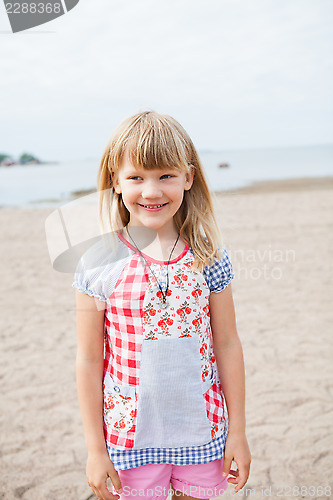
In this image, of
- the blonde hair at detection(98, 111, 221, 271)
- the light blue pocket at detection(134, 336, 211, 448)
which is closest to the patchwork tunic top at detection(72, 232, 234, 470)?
the light blue pocket at detection(134, 336, 211, 448)

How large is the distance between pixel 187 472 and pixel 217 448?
0.44 feet

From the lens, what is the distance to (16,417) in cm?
325

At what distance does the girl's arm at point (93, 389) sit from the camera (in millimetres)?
1388

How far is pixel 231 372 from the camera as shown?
149 cm

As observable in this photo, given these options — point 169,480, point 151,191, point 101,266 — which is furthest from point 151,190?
point 169,480

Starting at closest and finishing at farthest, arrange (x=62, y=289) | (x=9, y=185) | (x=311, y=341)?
(x=311, y=341), (x=62, y=289), (x=9, y=185)

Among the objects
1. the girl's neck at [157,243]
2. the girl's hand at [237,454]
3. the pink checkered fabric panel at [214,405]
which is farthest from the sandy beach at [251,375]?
the girl's hand at [237,454]

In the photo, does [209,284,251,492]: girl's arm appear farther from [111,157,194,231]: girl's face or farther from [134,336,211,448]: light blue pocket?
[111,157,194,231]: girl's face

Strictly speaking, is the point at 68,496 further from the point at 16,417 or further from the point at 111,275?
the point at 111,275

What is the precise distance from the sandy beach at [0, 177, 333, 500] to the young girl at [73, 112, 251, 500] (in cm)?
31

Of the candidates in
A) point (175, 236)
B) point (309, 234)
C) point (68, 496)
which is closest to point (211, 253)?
point (175, 236)

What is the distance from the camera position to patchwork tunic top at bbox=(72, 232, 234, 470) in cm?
136

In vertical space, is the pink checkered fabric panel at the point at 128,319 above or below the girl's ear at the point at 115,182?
below

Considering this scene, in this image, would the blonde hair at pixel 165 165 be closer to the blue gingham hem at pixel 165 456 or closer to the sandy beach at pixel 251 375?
the sandy beach at pixel 251 375
